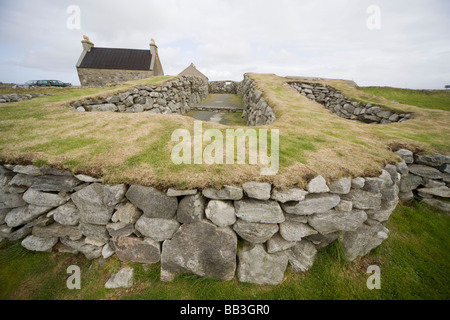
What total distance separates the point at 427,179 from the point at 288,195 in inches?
210

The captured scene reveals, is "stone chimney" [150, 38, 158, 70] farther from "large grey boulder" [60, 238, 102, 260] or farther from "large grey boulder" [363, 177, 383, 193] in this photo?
"large grey boulder" [363, 177, 383, 193]

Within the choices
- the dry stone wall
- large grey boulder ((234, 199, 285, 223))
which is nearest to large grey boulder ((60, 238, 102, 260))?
the dry stone wall

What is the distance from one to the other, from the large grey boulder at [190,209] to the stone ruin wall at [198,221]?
2 cm

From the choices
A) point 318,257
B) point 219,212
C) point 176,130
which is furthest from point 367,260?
point 176,130

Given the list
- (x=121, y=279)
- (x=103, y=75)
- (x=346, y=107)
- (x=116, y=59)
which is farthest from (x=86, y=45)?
(x=121, y=279)

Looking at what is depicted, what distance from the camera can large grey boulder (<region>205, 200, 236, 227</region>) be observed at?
3.32m

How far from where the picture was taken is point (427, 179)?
5309 millimetres

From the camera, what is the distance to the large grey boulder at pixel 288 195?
10.8ft

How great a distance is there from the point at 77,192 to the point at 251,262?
378cm

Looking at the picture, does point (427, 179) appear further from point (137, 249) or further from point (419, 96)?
point (419, 96)

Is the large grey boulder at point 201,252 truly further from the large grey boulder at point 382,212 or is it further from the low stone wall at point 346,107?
the low stone wall at point 346,107

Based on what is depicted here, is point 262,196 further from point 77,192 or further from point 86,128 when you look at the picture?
point 86,128

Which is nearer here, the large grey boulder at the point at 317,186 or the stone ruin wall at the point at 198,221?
the stone ruin wall at the point at 198,221

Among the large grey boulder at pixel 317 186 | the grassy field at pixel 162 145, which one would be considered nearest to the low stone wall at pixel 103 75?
the grassy field at pixel 162 145
